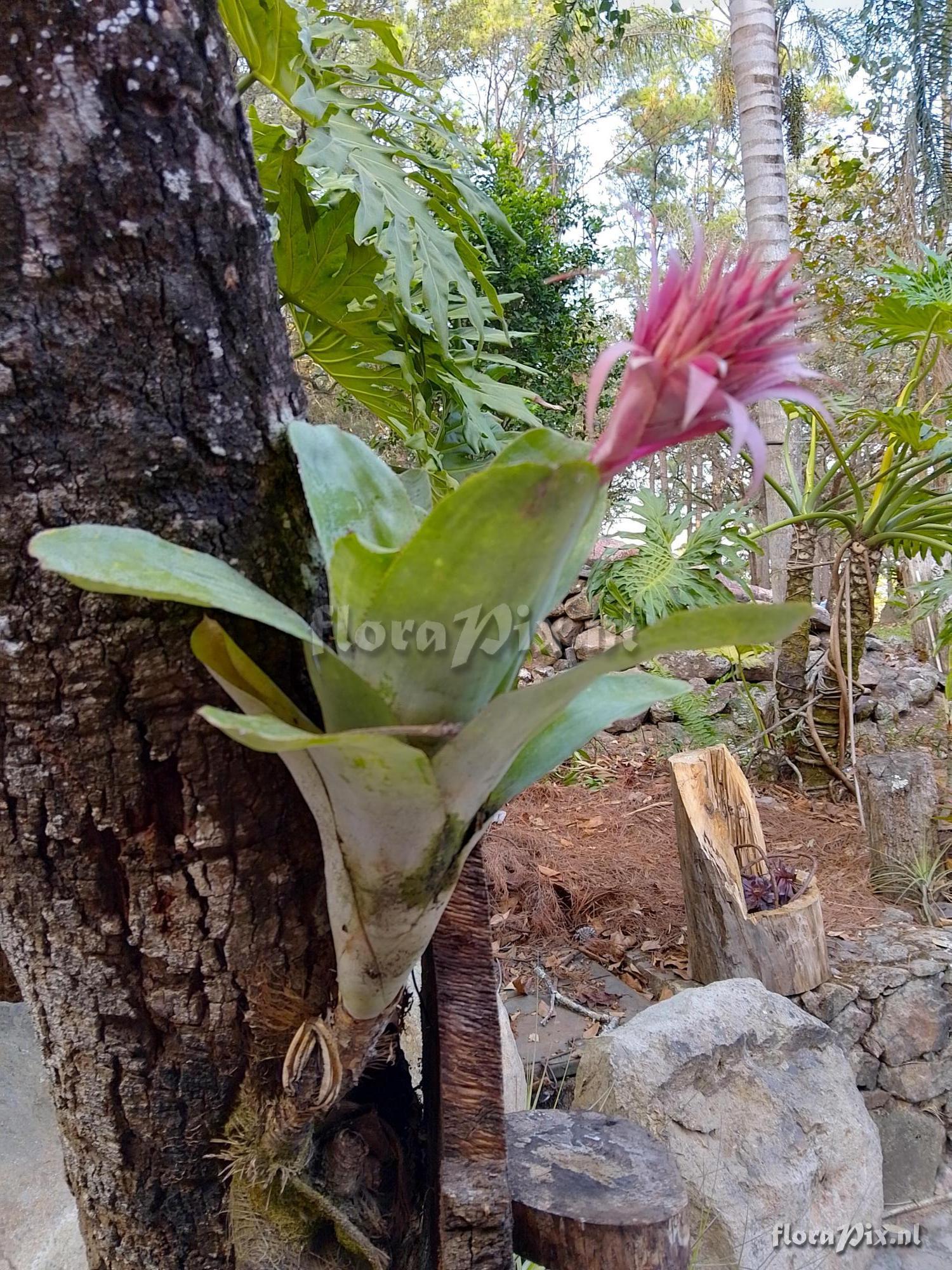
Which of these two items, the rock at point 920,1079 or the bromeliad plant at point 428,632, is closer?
the bromeliad plant at point 428,632

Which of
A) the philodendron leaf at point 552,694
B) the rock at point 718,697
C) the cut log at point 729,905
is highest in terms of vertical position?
the philodendron leaf at point 552,694

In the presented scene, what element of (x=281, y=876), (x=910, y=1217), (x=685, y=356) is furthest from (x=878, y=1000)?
(x=685, y=356)

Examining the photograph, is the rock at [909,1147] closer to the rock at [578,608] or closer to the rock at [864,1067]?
the rock at [864,1067]

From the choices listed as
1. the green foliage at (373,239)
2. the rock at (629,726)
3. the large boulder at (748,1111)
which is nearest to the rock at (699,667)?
the rock at (629,726)

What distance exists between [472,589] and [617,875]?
2.93 m

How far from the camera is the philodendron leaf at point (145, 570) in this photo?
347mm

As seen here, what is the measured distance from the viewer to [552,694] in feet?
1.27

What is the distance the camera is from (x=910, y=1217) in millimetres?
2016

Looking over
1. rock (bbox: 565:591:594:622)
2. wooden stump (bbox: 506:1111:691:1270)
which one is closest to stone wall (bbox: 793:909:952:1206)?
wooden stump (bbox: 506:1111:691:1270)

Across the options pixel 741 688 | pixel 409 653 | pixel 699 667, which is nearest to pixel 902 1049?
pixel 409 653

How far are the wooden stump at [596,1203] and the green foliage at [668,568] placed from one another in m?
2.36

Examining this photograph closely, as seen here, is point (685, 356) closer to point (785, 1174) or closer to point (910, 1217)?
point (785, 1174)

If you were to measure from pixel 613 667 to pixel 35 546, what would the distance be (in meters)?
0.26

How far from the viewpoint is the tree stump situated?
268 centimetres
